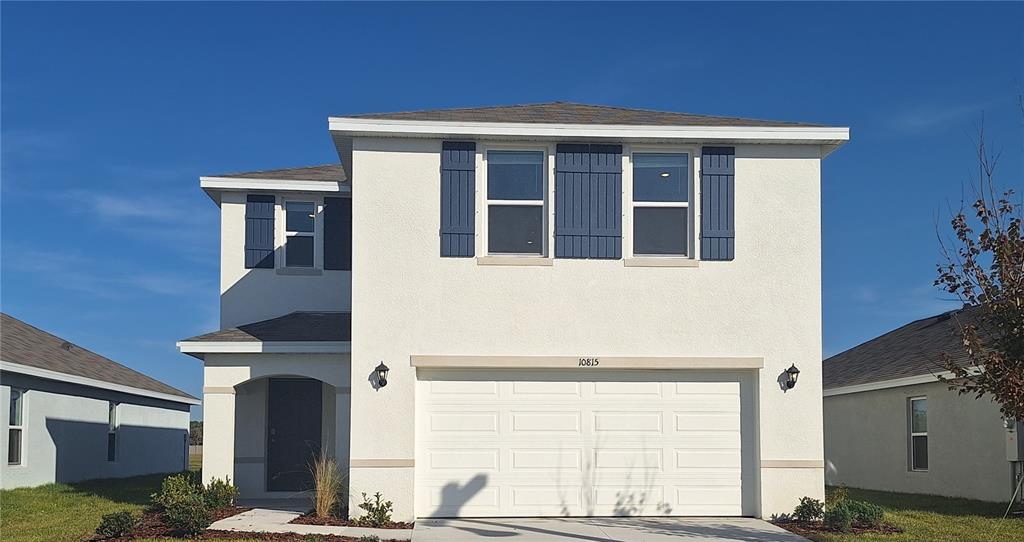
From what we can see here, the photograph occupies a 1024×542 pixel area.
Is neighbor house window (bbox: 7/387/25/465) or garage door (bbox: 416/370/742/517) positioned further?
neighbor house window (bbox: 7/387/25/465)

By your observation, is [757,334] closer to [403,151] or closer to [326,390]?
[403,151]

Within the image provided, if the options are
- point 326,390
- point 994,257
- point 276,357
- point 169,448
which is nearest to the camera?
point 994,257

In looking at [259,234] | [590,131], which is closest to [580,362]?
[590,131]

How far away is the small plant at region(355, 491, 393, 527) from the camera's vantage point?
13141 mm

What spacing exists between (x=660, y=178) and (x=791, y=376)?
10.8 ft

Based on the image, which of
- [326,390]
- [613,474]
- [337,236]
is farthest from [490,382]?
[337,236]

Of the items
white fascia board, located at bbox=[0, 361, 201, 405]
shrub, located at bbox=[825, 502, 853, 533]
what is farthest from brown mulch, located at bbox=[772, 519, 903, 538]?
white fascia board, located at bbox=[0, 361, 201, 405]

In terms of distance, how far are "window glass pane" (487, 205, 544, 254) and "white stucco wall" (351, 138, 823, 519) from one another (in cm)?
31

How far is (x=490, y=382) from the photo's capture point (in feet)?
45.9

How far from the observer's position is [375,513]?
13219 millimetres

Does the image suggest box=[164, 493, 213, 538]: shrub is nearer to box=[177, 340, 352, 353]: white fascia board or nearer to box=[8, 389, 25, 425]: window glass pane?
box=[177, 340, 352, 353]: white fascia board

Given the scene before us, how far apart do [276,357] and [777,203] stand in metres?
7.91

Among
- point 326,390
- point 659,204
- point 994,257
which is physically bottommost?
point 326,390

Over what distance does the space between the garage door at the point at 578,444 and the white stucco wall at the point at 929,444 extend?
547 cm
